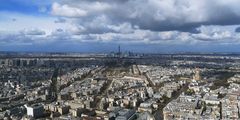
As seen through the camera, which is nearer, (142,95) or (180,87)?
(142,95)

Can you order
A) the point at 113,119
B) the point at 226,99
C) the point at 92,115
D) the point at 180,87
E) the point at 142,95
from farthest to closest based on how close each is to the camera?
the point at 180,87, the point at 142,95, the point at 226,99, the point at 92,115, the point at 113,119

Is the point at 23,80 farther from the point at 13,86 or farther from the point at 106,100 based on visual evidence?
the point at 106,100

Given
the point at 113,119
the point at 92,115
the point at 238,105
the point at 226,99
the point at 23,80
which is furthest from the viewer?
the point at 23,80

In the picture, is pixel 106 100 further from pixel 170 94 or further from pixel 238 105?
pixel 238 105

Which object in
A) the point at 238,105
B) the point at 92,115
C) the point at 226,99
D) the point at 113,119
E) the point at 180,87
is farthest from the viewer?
the point at 180,87

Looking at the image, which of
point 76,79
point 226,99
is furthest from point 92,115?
point 76,79

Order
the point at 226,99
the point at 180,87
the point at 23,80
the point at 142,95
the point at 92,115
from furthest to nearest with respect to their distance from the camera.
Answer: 1. the point at 23,80
2. the point at 180,87
3. the point at 142,95
4. the point at 226,99
5. the point at 92,115

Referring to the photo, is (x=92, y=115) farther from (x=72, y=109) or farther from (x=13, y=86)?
(x=13, y=86)

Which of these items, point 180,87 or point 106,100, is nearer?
point 106,100

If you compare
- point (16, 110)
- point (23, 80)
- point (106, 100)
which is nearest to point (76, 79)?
point (23, 80)
